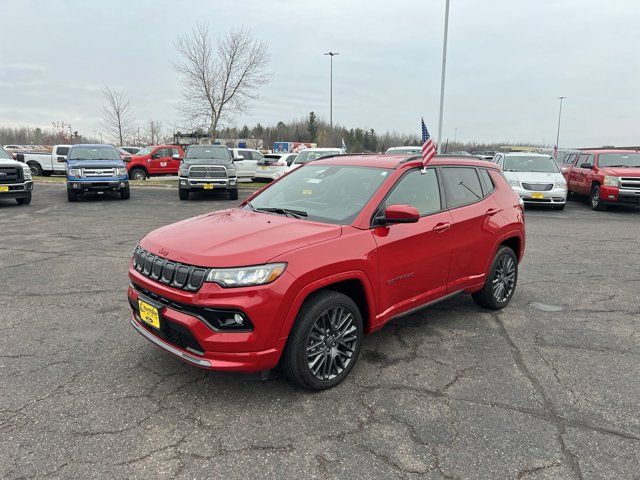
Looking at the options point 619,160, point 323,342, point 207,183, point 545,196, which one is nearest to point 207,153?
point 207,183

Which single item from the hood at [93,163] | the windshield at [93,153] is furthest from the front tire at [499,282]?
the windshield at [93,153]

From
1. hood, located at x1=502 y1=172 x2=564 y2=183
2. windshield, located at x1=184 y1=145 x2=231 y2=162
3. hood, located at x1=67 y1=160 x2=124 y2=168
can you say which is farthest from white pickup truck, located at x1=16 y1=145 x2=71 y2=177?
hood, located at x1=502 y1=172 x2=564 y2=183

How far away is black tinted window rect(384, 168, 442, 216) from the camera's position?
4012 mm

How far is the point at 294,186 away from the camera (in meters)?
4.53

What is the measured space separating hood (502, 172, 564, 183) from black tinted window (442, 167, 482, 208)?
9927 mm

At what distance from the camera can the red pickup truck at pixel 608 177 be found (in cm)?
1366

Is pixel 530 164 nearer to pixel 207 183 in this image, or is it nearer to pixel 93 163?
pixel 207 183

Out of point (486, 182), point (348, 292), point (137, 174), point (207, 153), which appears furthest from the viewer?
point (137, 174)

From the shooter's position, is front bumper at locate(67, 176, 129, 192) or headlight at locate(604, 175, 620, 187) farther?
front bumper at locate(67, 176, 129, 192)

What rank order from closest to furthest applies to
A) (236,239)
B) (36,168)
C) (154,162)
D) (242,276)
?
(242,276) < (236,239) < (154,162) < (36,168)

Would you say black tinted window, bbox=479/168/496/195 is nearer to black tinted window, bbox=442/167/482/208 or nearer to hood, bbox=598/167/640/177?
black tinted window, bbox=442/167/482/208

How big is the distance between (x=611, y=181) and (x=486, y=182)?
1126cm

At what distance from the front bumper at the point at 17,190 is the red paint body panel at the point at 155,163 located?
10180mm

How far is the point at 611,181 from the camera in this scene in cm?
1393
